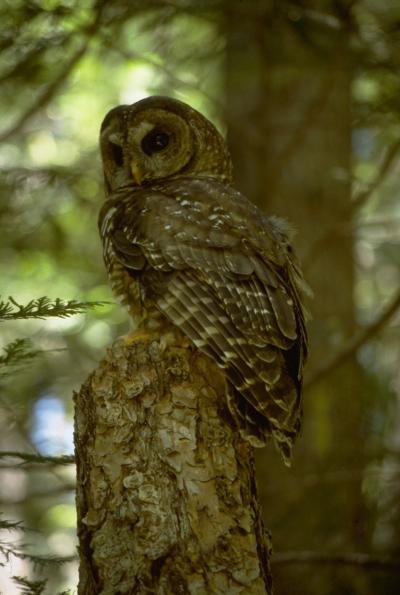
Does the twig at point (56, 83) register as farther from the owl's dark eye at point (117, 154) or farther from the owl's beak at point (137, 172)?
the owl's beak at point (137, 172)

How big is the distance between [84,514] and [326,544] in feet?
7.88

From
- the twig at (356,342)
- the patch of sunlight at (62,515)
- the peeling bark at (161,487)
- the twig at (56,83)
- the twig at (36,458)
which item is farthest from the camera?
the patch of sunlight at (62,515)

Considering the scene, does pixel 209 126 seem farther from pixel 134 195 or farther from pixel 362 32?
pixel 362 32

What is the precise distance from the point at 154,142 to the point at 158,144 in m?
0.02

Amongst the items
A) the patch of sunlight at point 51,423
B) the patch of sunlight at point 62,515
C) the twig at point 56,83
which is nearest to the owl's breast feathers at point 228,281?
the twig at point 56,83

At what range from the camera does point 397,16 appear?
4520mm

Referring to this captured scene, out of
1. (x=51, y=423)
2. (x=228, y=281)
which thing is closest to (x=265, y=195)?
(x=51, y=423)

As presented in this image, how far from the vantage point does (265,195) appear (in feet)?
17.4

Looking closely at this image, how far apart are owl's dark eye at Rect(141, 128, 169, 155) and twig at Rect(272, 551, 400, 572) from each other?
1.99m

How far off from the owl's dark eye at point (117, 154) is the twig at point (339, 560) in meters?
1.99

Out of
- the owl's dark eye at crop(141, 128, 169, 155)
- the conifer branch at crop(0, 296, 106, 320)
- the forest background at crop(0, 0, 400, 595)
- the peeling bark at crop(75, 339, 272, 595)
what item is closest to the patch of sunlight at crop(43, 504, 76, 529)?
the forest background at crop(0, 0, 400, 595)

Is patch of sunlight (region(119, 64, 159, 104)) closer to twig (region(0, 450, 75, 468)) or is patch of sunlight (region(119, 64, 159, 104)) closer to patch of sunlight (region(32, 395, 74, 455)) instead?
patch of sunlight (region(32, 395, 74, 455))

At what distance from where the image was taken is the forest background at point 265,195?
4465mm

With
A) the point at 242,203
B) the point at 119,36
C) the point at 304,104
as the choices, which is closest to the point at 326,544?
the point at 242,203
